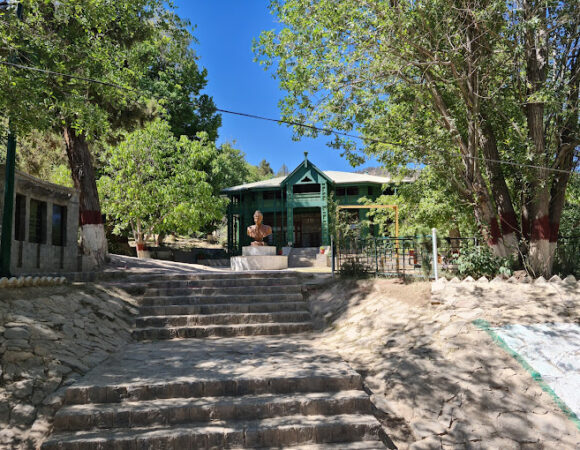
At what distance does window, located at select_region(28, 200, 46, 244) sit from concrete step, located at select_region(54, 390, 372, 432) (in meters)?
8.46

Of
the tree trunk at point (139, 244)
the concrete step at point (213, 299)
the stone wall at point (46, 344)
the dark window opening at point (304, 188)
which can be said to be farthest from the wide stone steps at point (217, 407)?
the dark window opening at point (304, 188)

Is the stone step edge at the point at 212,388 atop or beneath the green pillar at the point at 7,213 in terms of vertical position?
beneath

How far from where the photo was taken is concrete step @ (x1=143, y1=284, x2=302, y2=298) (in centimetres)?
959

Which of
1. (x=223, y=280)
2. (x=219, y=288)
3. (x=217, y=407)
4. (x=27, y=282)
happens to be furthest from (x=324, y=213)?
(x=217, y=407)

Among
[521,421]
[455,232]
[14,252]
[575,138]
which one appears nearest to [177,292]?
[14,252]

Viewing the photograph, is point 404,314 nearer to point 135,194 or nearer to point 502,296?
point 502,296

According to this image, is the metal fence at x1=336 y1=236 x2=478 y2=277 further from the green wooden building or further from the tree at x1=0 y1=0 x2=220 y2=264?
the green wooden building

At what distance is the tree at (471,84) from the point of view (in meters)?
8.12

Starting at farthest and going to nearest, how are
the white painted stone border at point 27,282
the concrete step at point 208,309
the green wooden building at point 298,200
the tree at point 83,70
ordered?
the green wooden building at point 298,200 < the concrete step at point 208,309 < the tree at point 83,70 < the white painted stone border at point 27,282

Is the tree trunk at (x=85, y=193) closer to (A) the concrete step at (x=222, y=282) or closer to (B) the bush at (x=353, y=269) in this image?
(A) the concrete step at (x=222, y=282)

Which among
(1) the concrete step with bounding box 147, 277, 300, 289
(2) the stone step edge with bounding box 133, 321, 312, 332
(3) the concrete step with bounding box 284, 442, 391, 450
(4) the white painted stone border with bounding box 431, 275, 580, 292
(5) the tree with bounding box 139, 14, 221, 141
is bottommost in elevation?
(3) the concrete step with bounding box 284, 442, 391, 450

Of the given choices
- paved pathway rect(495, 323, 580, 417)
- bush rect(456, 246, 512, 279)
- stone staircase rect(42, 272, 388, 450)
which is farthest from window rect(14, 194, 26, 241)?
paved pathway rect(495, 323, 580, 417)

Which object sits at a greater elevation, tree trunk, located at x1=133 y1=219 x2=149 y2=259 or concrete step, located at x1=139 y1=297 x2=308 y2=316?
tree trunk, located at x1=133 y1=219 x2=149 y2=259

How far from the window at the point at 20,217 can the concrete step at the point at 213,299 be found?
14.6ft
